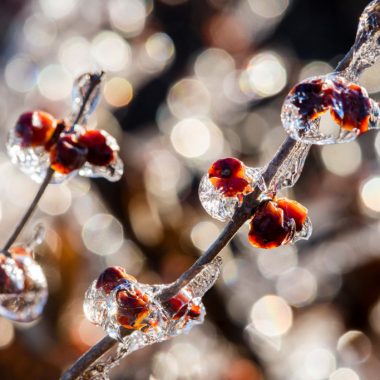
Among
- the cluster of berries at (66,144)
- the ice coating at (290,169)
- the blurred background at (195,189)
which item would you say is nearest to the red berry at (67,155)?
the cluster of berries at (66,144)

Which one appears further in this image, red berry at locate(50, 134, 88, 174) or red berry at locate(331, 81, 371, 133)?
red berry at locate(50, 134, 88, 174)

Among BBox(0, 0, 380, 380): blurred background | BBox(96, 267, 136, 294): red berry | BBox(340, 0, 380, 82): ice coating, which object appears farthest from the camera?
BBox(0, 0, 380, 380): blurred background

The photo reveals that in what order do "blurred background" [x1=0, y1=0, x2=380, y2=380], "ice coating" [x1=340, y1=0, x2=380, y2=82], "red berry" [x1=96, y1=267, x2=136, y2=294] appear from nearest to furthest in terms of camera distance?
"ice coating" [x1=340, y1=0, x2=380, y2=82], "red berry" [x1=96, y1=267, x2=136, y2=294], "blurred background" [x1=0, y1=0, x2=380, y2=380]

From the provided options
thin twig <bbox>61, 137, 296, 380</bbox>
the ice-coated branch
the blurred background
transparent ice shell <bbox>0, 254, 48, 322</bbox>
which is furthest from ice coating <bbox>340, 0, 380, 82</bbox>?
the blurred background

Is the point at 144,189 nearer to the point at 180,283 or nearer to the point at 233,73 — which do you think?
the point at 233,73

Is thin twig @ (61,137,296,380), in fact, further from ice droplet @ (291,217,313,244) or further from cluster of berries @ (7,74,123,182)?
cluster of berries @ (7,74,123,182)

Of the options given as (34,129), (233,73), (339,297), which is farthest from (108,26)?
(34,129)
